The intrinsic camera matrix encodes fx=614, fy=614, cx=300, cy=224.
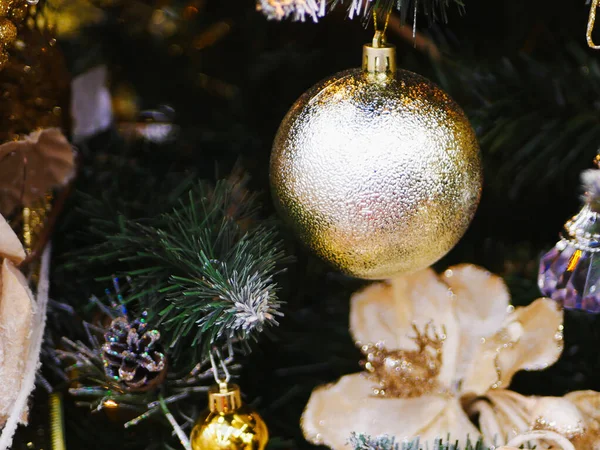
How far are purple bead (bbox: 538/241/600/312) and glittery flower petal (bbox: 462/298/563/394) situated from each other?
0.10ft

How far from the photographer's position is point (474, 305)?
0.49 m

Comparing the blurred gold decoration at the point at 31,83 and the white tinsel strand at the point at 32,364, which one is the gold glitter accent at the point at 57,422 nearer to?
the white tinsel strand at the point at 32,364

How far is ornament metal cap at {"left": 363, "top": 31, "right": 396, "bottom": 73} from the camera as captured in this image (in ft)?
1.35

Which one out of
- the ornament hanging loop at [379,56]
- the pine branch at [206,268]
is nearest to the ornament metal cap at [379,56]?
the ornament hanging loop at [379,56]

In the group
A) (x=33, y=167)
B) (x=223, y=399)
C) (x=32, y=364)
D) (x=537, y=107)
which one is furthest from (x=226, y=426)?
(x=537, y=107)

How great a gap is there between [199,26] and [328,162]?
1.00 feet

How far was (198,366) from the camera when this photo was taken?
438 millimetres

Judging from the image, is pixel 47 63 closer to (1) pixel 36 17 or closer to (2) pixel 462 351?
(1) pixel 36 17

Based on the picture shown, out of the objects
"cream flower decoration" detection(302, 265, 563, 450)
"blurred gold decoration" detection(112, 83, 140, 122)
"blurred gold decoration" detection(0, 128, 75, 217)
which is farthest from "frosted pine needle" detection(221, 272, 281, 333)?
"blurred gold decoration" detection(112, 83, 140, 122)

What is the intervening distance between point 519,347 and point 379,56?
0.82 ft

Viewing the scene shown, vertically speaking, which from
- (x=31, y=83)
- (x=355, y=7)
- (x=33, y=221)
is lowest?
(x=33, y=221)

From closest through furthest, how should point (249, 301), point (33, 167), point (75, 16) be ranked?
1. point (249, 301)
2. point (33, 167)
3. point (75, 16)

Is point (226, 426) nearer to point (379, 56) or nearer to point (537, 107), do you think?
point (379, 56)

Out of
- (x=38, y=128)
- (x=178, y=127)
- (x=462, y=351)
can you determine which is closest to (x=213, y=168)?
(x=178, y=127)
